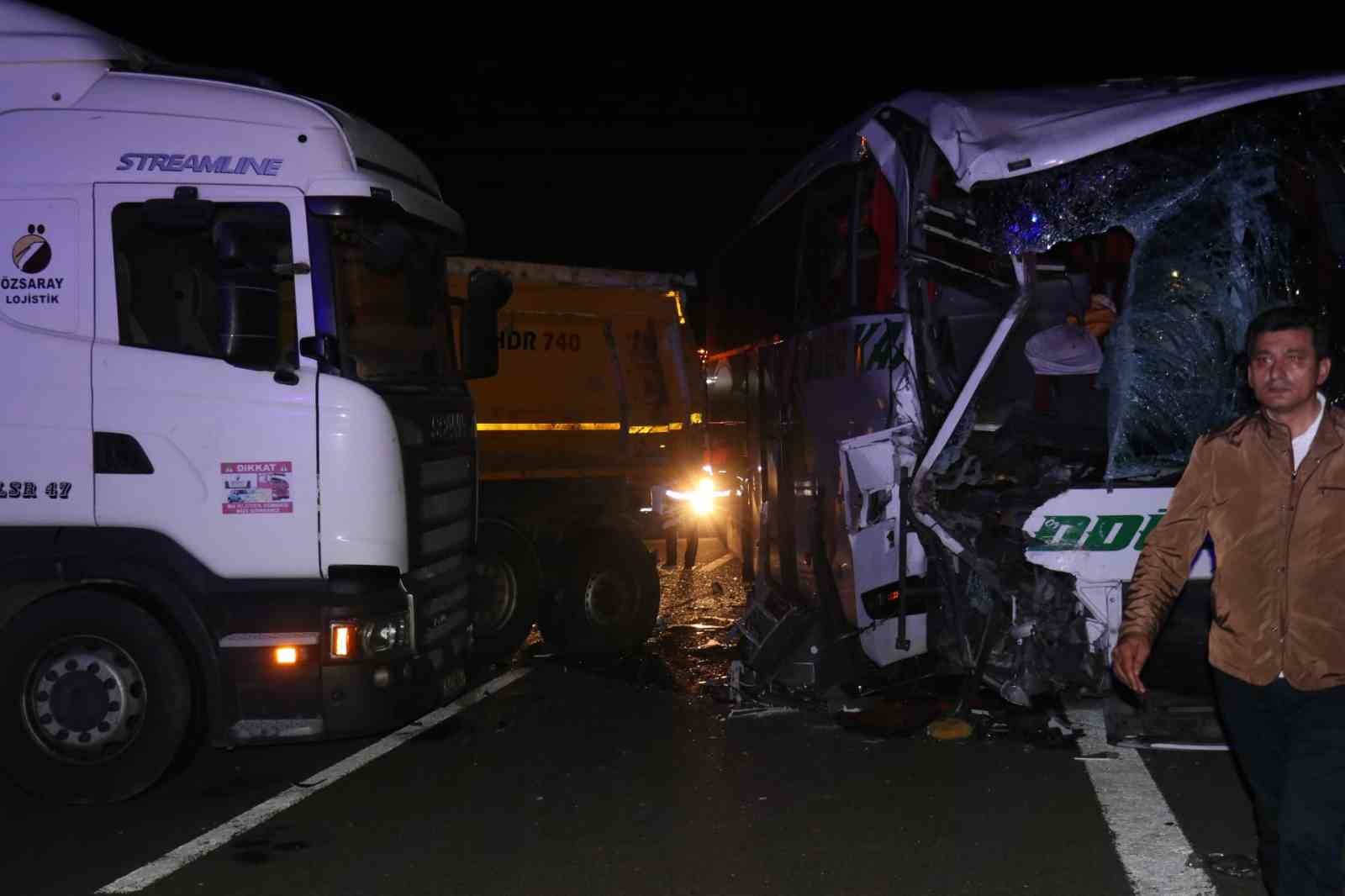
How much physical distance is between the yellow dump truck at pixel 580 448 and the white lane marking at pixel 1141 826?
4.01 metres

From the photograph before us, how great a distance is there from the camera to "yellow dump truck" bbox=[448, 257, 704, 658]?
941 centimetres

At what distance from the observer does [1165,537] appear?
3.94 m

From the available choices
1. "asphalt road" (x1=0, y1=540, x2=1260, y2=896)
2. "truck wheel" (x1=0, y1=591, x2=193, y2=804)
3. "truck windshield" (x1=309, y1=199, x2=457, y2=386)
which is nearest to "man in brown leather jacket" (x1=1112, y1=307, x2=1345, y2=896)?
"asphalt road" (x1=0, y1=540, x2=1260, y2=896)

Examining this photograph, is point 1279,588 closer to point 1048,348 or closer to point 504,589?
point 1048,348

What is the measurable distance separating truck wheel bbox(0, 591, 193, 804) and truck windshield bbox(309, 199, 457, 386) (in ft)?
5.38

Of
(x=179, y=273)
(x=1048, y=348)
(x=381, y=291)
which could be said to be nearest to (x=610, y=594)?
(x=381, y=291)

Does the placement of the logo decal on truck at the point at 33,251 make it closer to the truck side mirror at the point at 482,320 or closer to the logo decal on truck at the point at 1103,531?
the truck side mirror at the point at 482,320

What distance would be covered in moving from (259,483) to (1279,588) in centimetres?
437

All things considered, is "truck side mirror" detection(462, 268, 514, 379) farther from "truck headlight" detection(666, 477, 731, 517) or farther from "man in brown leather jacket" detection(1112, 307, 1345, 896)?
"man in brown leather jacket" detection(1112, 307, 1345, 896)

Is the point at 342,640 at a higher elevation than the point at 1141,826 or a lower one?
higher

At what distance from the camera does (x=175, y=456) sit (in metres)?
5.91

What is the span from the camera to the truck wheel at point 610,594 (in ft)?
31.3

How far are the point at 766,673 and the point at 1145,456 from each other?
9.14ft

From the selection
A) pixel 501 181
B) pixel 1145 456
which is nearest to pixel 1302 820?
pixel 1145 456
